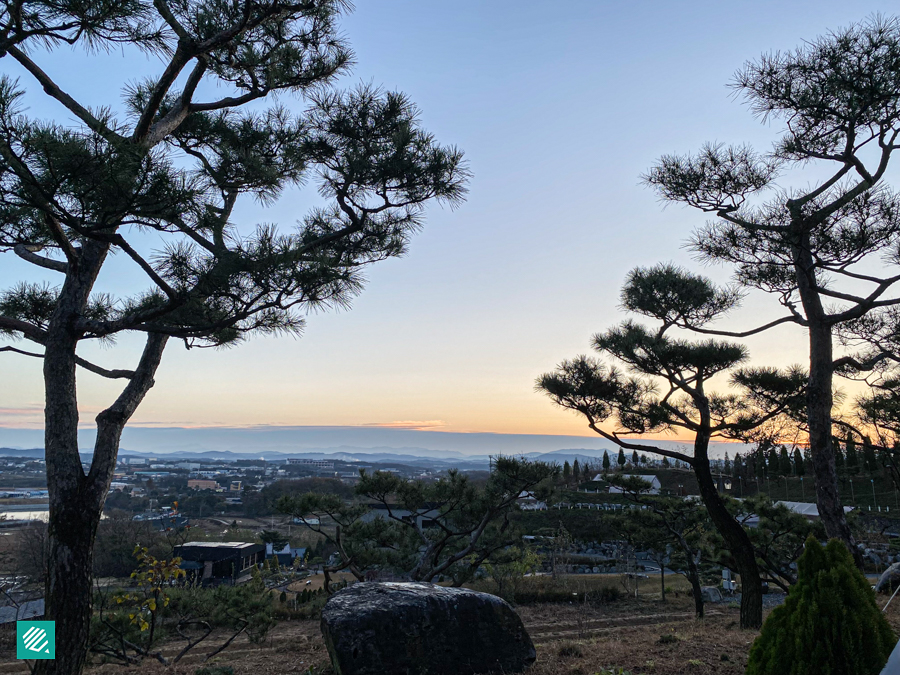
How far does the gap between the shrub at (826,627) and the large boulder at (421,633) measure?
2.16 m

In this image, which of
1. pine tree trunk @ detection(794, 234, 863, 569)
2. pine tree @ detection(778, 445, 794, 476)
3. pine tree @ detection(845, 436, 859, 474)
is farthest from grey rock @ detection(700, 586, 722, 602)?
pine tree @ detection(778, 445, 794, 476)

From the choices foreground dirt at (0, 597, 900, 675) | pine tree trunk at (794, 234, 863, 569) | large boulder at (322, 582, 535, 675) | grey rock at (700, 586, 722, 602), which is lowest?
grey rock at (700, 586, 722, 602)

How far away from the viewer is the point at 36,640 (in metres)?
3.59

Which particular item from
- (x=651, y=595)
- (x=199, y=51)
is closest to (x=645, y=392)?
(x=199, y=51)

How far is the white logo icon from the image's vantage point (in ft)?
11.4

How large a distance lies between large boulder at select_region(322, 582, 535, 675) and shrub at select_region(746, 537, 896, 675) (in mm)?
2158

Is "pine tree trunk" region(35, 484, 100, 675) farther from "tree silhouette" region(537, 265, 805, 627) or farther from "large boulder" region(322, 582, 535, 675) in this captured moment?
"tree silhouette" region(537, 265, 805, 627)

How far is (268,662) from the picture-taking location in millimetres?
6094

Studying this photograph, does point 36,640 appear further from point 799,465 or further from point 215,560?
point 799,465

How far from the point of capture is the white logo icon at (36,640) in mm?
3488

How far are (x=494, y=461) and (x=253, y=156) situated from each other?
5107mm

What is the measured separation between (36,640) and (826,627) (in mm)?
4819

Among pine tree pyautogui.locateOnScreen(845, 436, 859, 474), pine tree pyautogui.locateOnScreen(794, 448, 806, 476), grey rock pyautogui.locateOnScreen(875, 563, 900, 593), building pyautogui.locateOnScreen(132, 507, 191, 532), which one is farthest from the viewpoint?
pine tree pyautogui.locateOnScreen(794, 448, 806, 476)

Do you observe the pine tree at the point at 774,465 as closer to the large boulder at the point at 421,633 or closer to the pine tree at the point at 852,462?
the pine tree at the point at 852,462
